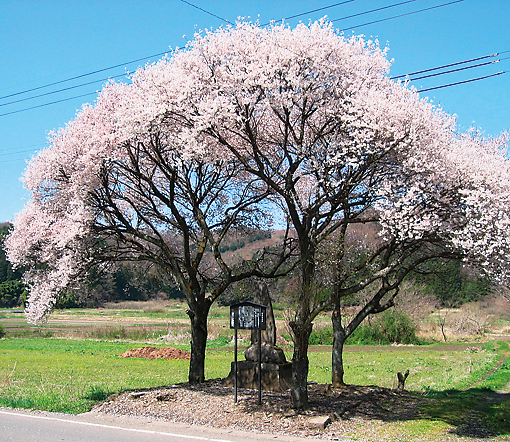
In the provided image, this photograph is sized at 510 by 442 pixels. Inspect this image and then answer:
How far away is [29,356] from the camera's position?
105 ft

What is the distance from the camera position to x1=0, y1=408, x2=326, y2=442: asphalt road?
377 inches

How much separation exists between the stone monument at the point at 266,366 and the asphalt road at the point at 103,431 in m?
4.16

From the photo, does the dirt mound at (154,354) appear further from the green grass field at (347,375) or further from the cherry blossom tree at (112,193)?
the cherry blossom tree at (112,193)

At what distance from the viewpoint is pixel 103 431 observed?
1026 centimetres

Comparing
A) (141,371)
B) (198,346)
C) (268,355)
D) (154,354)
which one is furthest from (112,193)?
(154,354)

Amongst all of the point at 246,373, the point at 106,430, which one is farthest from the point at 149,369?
the point at 106,430

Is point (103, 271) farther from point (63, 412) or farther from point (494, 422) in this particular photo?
point (494, 422)

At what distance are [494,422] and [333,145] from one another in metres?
6.74

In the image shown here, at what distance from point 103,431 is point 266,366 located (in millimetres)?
5690

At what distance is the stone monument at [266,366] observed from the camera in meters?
14.6

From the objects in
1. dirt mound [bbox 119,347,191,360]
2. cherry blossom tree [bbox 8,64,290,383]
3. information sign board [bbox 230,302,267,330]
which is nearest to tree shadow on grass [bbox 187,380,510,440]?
information sign board [bbox 230,302,267,330]

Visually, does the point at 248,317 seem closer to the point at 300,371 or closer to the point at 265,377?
the point at 300,371

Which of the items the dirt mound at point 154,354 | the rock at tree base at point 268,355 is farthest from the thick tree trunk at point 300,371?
the dirt mound at point 154,354

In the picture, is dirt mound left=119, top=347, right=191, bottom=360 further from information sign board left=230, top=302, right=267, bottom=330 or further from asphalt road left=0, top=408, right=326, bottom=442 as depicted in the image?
asphalt road left=0, top=408, right=326, bottom=442
